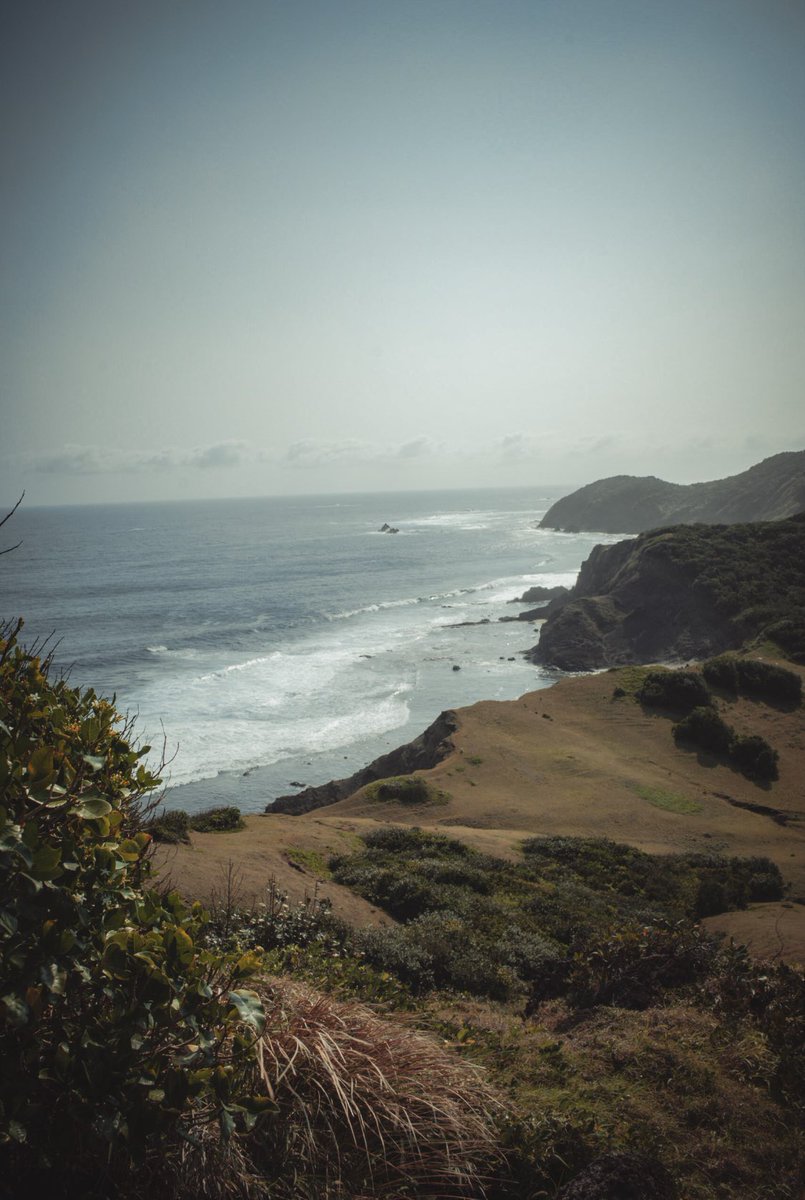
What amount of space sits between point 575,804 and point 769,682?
49.6ft

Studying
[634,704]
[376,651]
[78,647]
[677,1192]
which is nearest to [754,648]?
[634,704]

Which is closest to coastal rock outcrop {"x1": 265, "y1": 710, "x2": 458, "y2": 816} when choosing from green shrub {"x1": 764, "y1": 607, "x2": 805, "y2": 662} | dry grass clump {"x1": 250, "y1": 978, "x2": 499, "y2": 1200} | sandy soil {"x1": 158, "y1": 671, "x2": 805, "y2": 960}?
sandy soil {"x1": 158, "y1": 671, "x2": 805, "y2": 960}

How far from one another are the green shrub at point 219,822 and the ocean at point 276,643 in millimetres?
2186

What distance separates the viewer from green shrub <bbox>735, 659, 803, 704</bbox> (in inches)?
1237

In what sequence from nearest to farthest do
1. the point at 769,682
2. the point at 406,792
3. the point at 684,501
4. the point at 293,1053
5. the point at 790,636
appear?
1. the point at 293,1053
2. the point at 406,792
3. the point at 769,682
4. the point at 790,636
5. the point at 684,501

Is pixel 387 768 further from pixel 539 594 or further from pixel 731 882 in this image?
pixel 539 594

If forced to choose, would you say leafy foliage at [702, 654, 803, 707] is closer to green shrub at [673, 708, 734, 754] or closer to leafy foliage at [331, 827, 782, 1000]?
green shrub at [673, 708, 734, 754]

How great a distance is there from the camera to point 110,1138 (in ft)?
8.93

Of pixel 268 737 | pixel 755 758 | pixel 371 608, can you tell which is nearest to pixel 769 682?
pixel 755 758

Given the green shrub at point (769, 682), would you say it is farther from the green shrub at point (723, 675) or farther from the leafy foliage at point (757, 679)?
the green shrub at point (723, 675)

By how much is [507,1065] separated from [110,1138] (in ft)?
13.1

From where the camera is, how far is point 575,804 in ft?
75.5

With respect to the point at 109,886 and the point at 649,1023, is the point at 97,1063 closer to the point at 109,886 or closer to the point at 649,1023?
the point at 109,886

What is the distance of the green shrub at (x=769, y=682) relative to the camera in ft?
103
